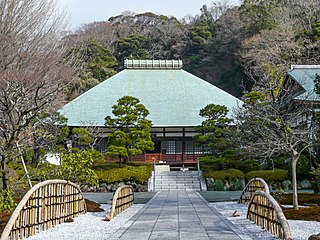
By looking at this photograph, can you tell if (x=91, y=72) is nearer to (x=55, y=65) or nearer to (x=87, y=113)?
(x=87, y=113)

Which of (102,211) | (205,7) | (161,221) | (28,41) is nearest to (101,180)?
(102,211)

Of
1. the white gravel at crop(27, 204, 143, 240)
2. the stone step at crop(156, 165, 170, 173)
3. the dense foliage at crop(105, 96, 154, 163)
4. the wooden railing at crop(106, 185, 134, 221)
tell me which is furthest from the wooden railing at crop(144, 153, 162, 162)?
the white gravel at crop(27, 204, 143, 240)

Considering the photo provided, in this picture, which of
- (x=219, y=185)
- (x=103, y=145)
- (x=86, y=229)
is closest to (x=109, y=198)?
(x=219, y=185)

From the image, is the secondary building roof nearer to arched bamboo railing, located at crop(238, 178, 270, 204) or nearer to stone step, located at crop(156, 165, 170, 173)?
stone step, located at crop(156, 165, 170, 173)

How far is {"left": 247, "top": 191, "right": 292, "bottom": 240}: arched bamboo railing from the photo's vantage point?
6.78 m

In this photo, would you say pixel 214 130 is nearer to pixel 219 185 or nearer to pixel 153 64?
pixel 219 185

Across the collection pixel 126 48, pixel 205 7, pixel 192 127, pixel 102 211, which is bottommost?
pixel 102 211

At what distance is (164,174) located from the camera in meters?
23.0

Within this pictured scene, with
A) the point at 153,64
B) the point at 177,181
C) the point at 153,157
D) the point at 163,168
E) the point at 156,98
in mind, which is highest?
the point at 153,64

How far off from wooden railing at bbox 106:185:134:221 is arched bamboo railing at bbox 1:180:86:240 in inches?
34.7

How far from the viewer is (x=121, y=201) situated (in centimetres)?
1205

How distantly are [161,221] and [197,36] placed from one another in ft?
133

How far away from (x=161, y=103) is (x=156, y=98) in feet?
2.49

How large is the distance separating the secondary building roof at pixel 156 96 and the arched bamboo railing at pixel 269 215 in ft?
52.8
